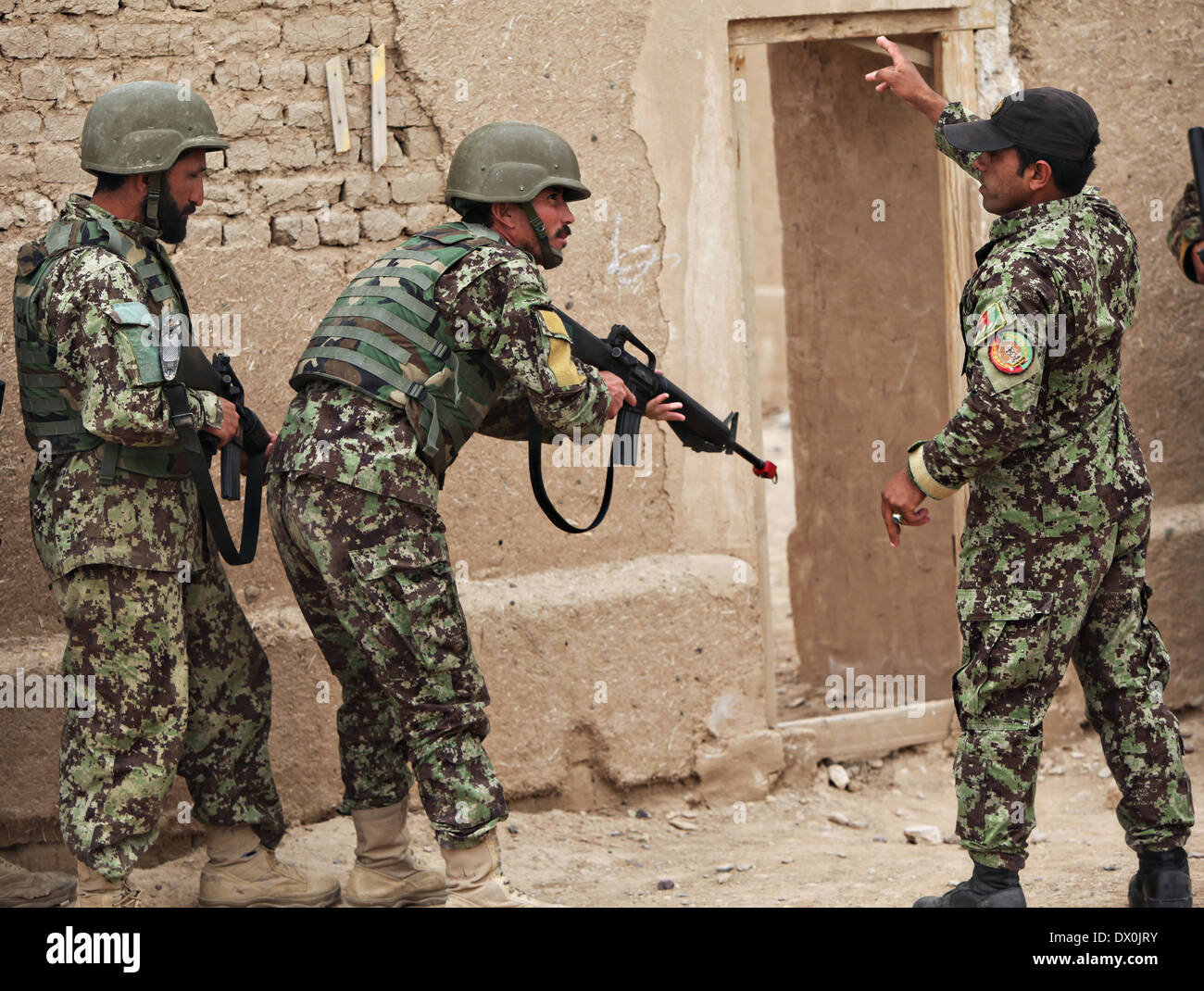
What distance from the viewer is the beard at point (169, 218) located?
3.84m

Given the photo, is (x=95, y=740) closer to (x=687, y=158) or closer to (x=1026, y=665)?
(x=1026, y=665)

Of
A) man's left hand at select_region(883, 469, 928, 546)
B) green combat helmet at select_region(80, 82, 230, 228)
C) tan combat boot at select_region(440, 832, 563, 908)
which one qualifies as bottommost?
tan combat boot at select_region(440, 832, 563, 908)

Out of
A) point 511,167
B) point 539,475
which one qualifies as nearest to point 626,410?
point 539,475

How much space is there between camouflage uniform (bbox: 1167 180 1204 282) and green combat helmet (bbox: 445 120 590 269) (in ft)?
7.81

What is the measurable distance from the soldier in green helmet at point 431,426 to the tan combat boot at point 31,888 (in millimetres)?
1229

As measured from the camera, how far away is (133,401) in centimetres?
359

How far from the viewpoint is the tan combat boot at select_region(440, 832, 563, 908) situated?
386 centimetres

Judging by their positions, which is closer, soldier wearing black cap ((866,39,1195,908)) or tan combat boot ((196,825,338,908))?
soldier wearing black cap ((866,39,1195,908))

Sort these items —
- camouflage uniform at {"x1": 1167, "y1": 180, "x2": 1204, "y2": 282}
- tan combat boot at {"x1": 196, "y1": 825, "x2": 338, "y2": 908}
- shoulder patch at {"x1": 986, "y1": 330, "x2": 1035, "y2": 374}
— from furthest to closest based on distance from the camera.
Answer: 1. camouflage uniform at {"x1": 1167, "y1": 180, "x2": 1204, "y2": 282}
2. tan combat boot at {"x1": 196, "y1": 825, "x2": 338, "y2": 908}
3. shoulder patch at {"x1": 986, "y1": 330, "x2": 1035, "y2": 374}

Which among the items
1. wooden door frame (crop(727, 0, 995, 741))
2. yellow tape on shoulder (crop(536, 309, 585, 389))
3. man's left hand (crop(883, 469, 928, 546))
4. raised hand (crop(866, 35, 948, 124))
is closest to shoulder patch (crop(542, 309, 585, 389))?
yellow tape on shoulder (crop(536, 309, 585, 389))

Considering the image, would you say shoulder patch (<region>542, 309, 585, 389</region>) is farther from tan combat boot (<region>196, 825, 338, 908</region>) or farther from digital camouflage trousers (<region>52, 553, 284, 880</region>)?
tan combat boot (<region>196, 825, 338, 908</region>)
